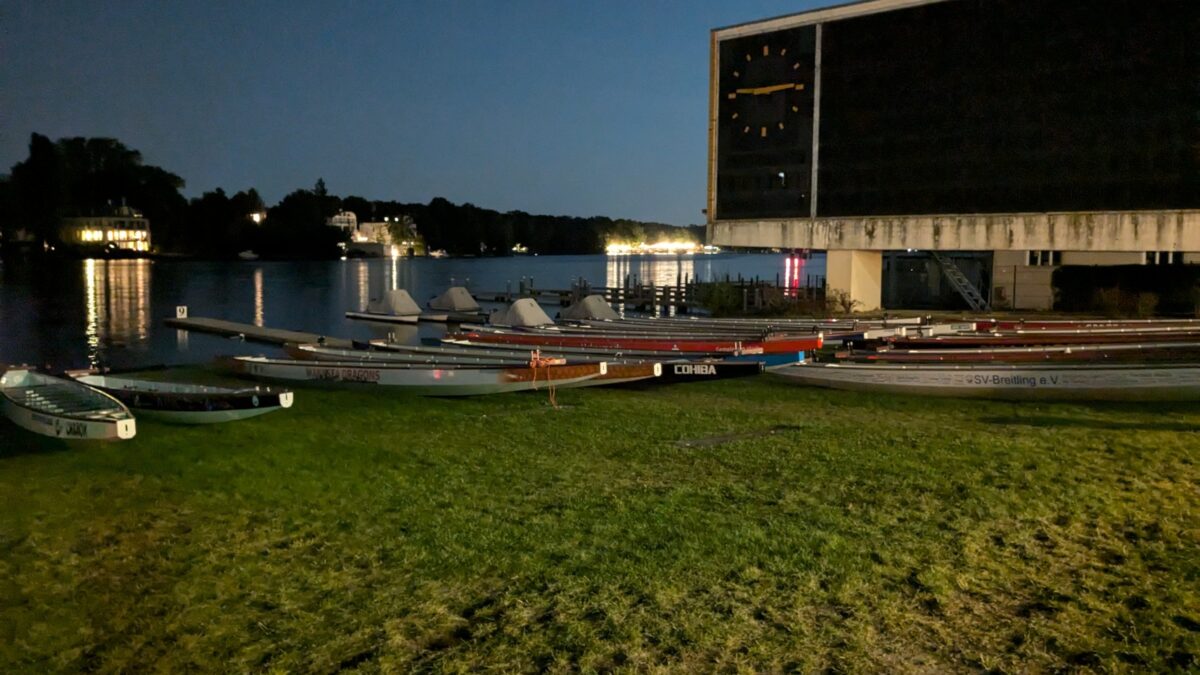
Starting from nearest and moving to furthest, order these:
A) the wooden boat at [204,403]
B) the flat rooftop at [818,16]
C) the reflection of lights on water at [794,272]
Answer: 1. the wooden boat at [204,403]
2. the flat rooftop at [818,16]
3. the reflection of lights on water at [794,272]

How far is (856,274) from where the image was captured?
3338cm

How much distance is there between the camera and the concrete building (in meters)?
26.2

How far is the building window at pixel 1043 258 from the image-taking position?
35125 mm

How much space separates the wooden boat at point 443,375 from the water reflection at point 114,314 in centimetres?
1183

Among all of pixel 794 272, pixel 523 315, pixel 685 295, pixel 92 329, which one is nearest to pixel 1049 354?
pixel 523 315

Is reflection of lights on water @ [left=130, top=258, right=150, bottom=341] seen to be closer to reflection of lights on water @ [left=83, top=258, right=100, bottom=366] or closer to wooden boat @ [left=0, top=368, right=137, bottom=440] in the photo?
reflection of lights on water @ [left=83, top=258, right=100, bottom=366]

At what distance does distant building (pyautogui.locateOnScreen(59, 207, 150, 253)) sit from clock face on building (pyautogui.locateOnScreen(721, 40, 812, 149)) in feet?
516

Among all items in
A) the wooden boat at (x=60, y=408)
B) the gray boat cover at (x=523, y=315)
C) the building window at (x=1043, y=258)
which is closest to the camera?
the wooden boat at (x=60, y=408)

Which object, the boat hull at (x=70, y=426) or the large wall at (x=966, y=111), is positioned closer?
the boat hull at (x=70, y=426)

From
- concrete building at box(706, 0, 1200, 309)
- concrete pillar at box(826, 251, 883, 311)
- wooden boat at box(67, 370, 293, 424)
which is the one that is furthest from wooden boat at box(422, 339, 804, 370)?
concrete pillar at box(826, 251, 883, 311)

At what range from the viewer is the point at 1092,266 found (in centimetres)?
3291

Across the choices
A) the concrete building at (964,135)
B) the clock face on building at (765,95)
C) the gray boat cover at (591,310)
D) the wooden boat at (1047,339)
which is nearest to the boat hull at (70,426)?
the wooden boat at (1047,339)

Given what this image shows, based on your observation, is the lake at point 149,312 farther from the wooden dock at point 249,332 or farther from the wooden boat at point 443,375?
the wooden boat at point 443,375

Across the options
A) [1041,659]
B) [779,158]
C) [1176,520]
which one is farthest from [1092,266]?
[1041,659]
